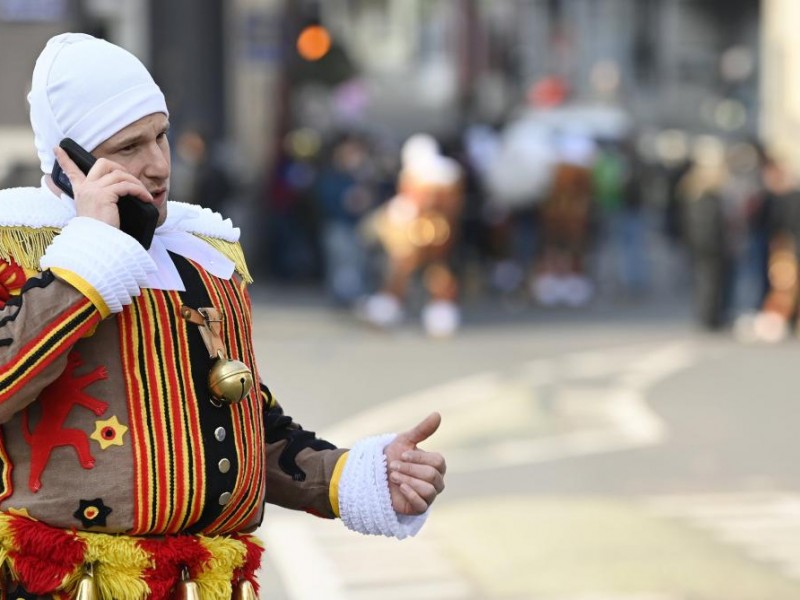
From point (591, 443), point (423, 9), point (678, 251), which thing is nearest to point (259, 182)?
point (678, 251)

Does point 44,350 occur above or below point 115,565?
above

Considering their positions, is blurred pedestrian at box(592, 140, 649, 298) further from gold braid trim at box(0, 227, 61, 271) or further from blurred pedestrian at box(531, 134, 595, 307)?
gold braid trim at box(0, 227, 61, 271)

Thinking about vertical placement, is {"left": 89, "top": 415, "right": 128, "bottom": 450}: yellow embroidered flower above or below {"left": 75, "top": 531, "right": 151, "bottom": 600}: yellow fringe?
above

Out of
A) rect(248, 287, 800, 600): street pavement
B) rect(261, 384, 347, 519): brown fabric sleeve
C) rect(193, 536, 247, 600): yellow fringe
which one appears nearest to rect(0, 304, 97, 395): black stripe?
rect(193, 536, 247, 600): yellow fringe

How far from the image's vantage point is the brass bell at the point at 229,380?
110 inches

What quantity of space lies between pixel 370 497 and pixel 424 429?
155 mm

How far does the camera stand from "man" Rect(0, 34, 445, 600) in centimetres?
267

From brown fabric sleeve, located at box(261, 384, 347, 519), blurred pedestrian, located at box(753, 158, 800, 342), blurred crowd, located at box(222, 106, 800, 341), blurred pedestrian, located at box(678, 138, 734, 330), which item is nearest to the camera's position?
brown fabric sleeve, located at box(261, 384, 347, 519)

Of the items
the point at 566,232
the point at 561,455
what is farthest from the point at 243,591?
the point at 566,232

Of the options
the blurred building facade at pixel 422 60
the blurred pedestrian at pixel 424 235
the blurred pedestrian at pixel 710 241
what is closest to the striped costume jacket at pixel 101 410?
the blurred building facade at pixel 422 60

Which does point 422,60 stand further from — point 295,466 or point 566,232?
point 295,466

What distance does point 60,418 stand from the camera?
2.72 meters

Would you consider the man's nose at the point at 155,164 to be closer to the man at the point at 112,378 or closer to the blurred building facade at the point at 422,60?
the man at the point at 112,378

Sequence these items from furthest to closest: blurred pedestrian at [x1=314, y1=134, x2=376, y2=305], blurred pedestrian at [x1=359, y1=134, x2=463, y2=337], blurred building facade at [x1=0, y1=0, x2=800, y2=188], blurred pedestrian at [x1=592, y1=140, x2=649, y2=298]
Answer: blurred pedestrian at [x1=592, y1=140, x2=649, y2=298], blurred building facade at [x1=0, y1=0, x2=800, y2=188], blurred pedestrian at [x1=314, y1=134, x2=376, y2=305], blurred pedestrian at [x1=359, y1=134, x2=463, y2=337]
